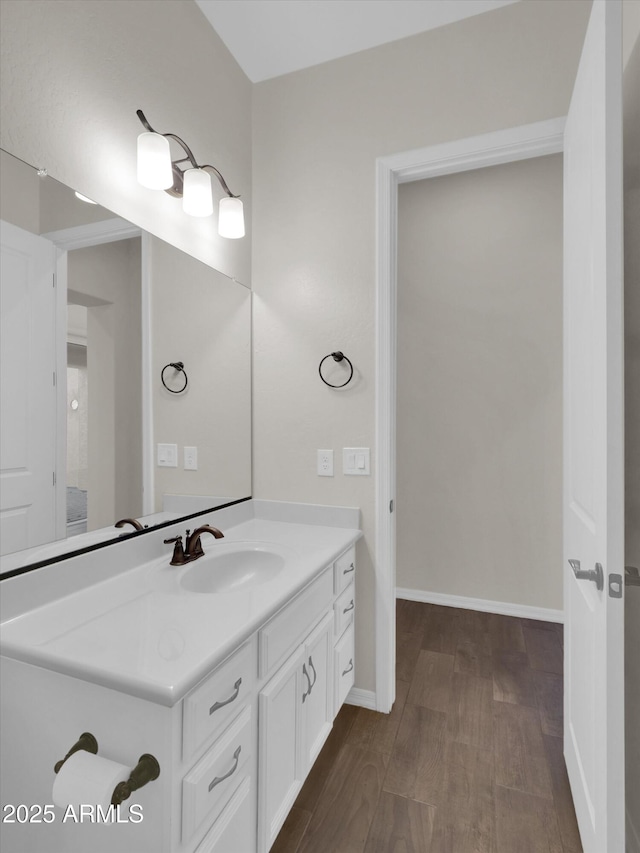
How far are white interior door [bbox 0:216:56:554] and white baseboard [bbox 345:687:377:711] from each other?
1.44 meters

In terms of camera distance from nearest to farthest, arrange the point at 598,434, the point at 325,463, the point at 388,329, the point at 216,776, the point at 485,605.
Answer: the point at 216,776, the point at 598,434, the point at 388,329, the point at 325,463, the point at 485,605

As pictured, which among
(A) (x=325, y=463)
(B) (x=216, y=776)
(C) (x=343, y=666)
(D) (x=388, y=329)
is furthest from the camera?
(A) (x=325, y=463)

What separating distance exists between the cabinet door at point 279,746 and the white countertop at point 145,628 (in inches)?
9.2

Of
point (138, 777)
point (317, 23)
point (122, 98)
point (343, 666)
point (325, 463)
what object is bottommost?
point (343, 666)

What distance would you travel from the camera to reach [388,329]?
6.28ft

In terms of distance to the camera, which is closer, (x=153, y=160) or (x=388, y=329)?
(x=153, y=160)

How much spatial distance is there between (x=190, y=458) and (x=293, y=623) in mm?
768

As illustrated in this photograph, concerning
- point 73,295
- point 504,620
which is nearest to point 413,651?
point 504,620

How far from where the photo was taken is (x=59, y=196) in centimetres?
122

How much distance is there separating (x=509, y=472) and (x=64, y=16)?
2.94 m

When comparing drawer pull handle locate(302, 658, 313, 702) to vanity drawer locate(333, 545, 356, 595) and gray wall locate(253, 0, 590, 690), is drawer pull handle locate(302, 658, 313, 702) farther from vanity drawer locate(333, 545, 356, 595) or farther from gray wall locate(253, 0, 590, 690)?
gray wall locate(253, 0, 590, 690)

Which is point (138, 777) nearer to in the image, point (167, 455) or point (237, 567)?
point (237, 567)

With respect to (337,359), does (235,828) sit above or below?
below

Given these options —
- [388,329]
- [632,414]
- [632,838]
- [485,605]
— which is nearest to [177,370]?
[388,329]
